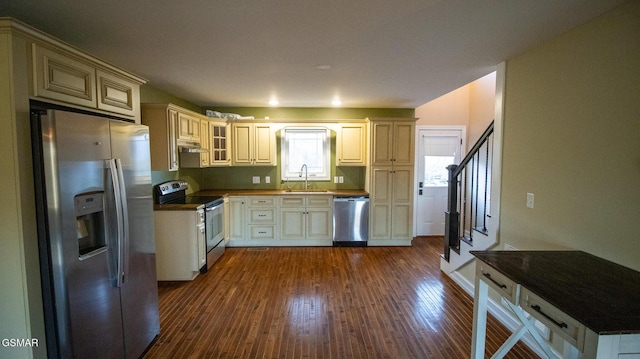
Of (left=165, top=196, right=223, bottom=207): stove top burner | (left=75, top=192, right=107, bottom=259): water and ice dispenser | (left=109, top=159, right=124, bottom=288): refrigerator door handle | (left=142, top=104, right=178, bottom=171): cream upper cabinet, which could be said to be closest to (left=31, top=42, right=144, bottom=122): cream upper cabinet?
(left=109, top=159, right=124, bottom=288): refrigerator door handle

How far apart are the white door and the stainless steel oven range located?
3.56 m

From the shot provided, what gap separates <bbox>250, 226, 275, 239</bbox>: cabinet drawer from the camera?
15.6 feet

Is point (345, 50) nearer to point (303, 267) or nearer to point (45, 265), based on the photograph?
point (45, 265)

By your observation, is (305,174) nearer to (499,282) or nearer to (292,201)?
(292,201)

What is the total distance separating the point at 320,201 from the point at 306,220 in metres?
0.40

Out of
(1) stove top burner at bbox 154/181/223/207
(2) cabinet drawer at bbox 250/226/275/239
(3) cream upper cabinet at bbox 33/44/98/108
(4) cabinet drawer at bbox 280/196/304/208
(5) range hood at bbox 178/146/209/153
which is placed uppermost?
(3) cream upper cabinet at bbox 33/44/98/108

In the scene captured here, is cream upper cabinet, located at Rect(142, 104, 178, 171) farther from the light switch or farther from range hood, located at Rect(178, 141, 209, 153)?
the light switch

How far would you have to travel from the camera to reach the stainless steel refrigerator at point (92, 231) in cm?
146

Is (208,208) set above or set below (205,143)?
below

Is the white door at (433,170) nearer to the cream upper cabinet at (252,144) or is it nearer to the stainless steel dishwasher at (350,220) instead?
the stainless steel dishwasher at (350,220)

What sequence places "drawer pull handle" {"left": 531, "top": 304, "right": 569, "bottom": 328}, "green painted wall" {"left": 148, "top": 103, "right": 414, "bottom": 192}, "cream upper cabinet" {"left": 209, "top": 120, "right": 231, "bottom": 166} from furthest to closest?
"green painted wall" {"left": 148, "top": 103, "right": 414, "bottom": 192}, "cream upper cabinet" {"left": 209, "top": 120, "right": 231, "bottom": 166}, "drawer pull handle" {"left": 531, "top": 304, "right": 569, "bottom": 328}

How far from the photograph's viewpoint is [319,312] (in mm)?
2783

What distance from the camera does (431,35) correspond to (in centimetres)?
205

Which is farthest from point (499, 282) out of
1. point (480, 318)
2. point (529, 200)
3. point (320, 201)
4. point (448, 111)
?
point (448, 111)
